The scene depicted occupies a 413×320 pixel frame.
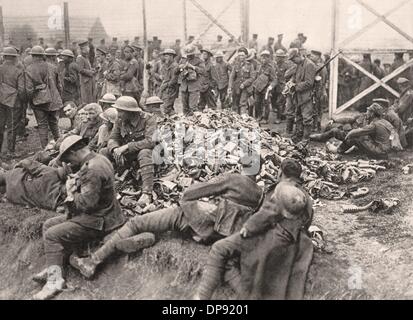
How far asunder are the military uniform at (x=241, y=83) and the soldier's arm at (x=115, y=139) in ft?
21.8

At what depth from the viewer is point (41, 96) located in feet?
33.2

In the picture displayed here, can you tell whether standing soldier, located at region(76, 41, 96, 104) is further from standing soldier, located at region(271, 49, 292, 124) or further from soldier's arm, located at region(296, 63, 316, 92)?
soldier's arm, located at region(296, 63, 316, 92)

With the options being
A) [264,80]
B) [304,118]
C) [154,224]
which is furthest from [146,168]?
[264,80]

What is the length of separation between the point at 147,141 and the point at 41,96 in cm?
377

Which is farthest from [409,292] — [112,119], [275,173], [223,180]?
[112,119]

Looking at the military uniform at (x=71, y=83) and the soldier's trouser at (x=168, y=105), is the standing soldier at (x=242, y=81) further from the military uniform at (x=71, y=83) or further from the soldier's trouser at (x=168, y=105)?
the military uniform at (x=71, y=83)

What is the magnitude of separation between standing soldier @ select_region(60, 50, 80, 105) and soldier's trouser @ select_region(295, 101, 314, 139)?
5650 millimetres

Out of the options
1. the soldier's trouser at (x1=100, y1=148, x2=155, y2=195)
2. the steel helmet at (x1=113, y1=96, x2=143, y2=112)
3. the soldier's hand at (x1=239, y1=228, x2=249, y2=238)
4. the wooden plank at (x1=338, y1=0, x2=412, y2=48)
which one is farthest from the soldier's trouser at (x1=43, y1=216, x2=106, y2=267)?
the wooden plank at (x1=338, y1=0, x2=412, y2=48)

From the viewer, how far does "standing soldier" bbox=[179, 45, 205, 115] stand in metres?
12.6

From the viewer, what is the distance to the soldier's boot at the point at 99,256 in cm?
579

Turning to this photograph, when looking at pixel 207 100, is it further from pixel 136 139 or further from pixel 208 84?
pixel 136 139

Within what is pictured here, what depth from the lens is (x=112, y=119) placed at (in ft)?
26.4

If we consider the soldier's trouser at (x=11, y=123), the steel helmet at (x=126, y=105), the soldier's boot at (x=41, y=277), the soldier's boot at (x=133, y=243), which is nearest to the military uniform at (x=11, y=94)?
the soldier's trouser at (x=11, y=123)

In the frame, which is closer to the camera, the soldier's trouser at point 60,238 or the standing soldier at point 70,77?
the soldier's trouser at point 60,238
